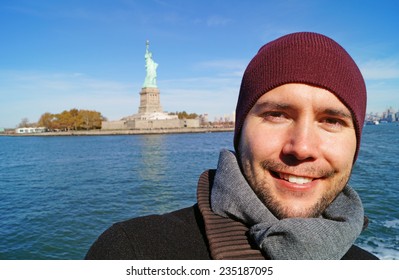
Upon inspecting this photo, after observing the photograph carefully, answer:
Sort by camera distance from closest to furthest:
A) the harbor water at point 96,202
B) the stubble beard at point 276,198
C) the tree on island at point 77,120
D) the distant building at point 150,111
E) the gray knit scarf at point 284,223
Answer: the gray knit scarf at point 284,223 < the stubble beard at point 276,198 < the harbor water at point 96,202 < the distant building at point 150,111 < the tree on island at point 77,120

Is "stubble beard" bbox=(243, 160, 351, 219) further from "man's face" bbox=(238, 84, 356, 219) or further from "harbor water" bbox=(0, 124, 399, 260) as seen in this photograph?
"harbor water" bbox=(0, 124, 399, 260)

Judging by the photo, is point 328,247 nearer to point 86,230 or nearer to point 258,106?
point 258,106

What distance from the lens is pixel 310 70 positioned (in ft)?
2.81

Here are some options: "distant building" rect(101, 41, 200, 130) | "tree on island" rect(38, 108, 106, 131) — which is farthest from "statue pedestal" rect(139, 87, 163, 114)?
"tree on island" rect(38, 108, 106, 131)

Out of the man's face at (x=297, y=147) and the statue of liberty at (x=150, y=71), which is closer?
the man's face at (x=297, y=147)

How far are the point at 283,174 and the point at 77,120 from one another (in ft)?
182

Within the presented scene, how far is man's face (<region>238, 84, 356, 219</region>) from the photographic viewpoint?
0.85 metres

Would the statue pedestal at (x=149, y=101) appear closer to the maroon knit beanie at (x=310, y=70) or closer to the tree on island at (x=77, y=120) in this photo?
the tree on island at (x=77, y=120)

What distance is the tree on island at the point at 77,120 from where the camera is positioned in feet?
172

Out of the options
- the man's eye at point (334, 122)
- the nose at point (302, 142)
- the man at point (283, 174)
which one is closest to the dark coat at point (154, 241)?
the man at point (283, 174)

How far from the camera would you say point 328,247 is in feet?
2.59

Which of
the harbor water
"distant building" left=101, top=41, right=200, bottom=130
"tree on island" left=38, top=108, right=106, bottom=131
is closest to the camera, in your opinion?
the harbor water

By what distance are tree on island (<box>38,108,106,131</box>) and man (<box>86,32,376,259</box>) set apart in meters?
54.1

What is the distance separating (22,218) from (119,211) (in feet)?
6.81
